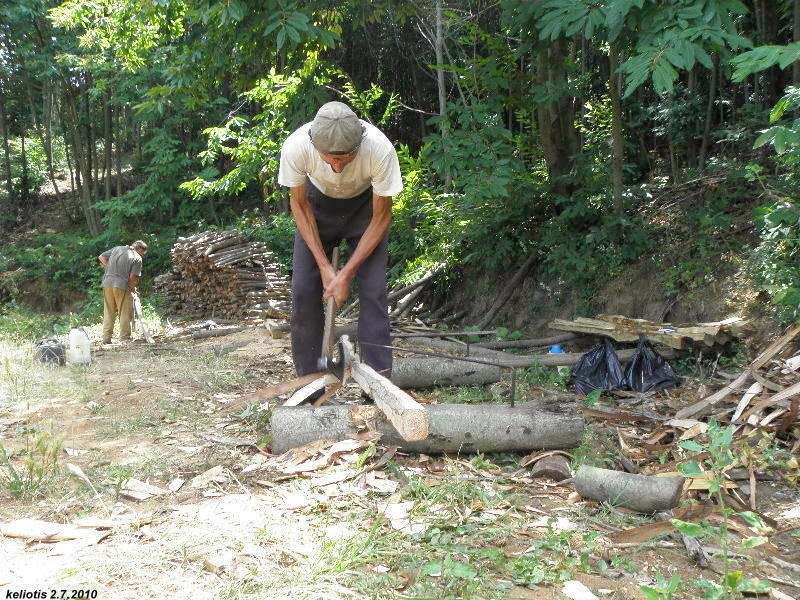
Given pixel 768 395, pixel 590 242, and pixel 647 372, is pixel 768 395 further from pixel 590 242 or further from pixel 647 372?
Result: pixel 590 242

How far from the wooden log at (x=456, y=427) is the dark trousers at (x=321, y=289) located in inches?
27.3

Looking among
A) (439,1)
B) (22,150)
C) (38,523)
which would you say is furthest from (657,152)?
(22,150)

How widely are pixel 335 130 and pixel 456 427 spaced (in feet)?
5.80

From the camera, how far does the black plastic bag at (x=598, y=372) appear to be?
5812 millimetres

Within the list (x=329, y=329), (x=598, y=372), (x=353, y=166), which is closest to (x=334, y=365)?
(x=329, y=329)

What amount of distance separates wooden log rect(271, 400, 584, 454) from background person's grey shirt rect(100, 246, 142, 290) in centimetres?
745

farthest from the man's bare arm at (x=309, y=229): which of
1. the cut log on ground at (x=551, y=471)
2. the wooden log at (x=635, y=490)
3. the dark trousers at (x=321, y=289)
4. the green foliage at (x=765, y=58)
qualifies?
the green foliage at (x=765, y=58)

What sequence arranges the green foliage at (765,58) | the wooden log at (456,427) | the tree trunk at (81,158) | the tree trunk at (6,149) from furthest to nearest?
the tree trunk at (6,149) < the tree trunk at (81,158) < the green foliage at (765,58) < the wooden log at (456,427)

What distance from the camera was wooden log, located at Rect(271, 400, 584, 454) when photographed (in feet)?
11.9

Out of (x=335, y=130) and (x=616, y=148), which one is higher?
(x=616, y=148)

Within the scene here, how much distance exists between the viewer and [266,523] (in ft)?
8.82

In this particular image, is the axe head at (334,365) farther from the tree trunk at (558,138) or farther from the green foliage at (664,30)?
the tree trunk at (558,138)

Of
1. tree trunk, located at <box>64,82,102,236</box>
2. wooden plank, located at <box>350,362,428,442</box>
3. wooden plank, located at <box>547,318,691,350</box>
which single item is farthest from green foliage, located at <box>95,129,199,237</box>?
wooden plank, located at <box>350,362,428,442</box>

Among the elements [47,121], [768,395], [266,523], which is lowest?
[266,523]
